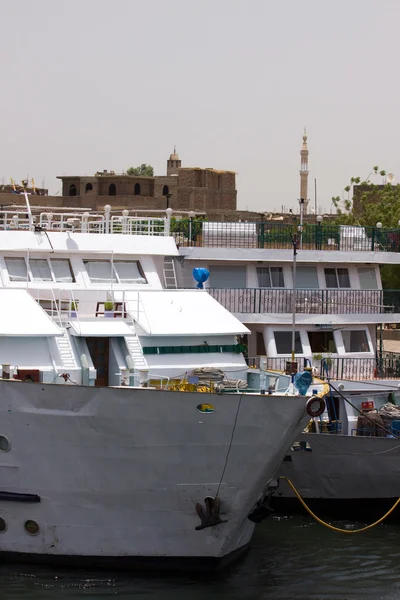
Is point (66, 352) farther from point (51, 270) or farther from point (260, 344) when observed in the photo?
point (260, 344)

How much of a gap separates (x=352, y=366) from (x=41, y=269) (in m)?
9.11

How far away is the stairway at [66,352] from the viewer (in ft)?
78.4

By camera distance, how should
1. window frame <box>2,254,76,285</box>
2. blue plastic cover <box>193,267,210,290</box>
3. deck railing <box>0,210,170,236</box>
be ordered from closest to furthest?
window frame <box>2,254,76,285</box>
blue plastic cover <box>193,267,210,290</box>
deck railing <box>0,210,170,236</box>

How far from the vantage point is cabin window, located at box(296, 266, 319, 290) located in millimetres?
32438

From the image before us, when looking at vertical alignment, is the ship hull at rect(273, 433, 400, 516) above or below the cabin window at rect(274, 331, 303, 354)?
below

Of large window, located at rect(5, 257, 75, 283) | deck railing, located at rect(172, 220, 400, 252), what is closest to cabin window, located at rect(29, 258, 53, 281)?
large window, located at rect(5, 257, 75, 283)

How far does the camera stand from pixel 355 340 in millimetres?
32219

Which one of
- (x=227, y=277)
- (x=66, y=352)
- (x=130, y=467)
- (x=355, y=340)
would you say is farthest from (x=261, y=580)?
(x=227, y=277)

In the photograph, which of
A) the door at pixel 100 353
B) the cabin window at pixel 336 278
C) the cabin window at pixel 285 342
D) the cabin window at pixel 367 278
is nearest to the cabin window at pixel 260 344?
the cabin window at pixel 285 342

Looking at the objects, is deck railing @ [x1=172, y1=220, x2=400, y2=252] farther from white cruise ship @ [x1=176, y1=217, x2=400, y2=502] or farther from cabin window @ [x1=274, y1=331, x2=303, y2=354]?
cabin window @ [x1=274, y1=331, x2=303, y2=354]

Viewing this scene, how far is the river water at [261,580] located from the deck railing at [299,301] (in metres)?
7.45

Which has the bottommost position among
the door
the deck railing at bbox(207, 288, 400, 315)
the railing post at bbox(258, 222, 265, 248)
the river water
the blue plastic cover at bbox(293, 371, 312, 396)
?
the river water

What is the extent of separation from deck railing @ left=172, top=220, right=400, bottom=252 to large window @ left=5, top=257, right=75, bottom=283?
537 centimetres

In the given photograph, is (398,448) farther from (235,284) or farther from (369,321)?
(235,284)
